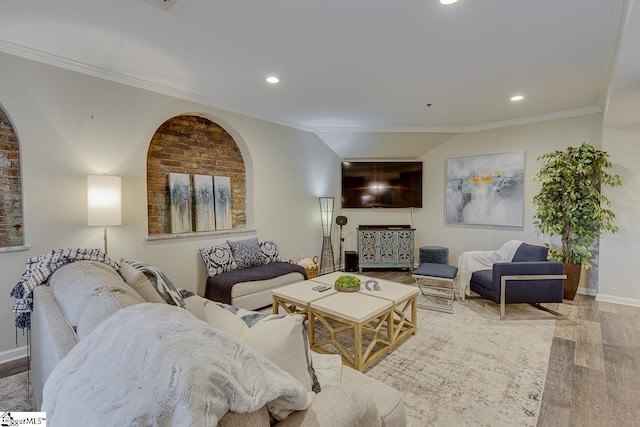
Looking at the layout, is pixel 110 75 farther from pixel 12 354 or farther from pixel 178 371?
A: pixel 178 371

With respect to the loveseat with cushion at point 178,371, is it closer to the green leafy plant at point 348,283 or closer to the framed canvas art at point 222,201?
the green leafy plant at point 348,283

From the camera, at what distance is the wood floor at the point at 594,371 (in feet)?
6.15

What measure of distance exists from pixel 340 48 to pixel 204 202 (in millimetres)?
2593

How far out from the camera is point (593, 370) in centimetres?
235

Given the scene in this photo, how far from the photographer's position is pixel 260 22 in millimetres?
2197

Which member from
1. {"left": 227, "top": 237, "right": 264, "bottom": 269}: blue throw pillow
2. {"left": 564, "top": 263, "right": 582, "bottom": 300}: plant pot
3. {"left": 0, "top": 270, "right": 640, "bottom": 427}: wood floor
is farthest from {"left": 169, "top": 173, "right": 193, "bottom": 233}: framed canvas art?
{"left": 564, "top": 263, "right": 582, "bottom": 300}: plant pot

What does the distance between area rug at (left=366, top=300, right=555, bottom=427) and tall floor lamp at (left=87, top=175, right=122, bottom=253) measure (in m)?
2.64

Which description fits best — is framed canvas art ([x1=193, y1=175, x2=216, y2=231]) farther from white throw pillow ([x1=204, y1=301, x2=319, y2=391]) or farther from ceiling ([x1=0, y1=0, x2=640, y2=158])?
Answer: white throw pillow ([x1=204, y1=301, x2=319, y2=391])

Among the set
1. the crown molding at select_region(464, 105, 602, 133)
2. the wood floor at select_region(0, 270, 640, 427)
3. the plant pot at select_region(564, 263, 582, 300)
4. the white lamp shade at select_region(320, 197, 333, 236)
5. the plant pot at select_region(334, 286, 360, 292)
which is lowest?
the wood floor at select_region(0, 270, 640, 427)

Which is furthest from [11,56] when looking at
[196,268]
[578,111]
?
[578,111]

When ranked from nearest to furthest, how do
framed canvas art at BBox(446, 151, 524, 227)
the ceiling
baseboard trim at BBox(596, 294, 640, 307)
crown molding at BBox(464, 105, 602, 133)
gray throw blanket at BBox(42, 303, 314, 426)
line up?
gray throw blanket at BBox(42, 303, 314, 426), the ceiling, baseboard trim at BBox(596, 294, 640, 307), crown molding at BBox(464, 105, 602, 133), framed canvas art at BBox(446, 151, 524, 227)

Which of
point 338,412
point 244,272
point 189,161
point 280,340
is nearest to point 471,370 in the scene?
point 338,412

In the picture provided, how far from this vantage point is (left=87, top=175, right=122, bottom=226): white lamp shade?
8.92 feet

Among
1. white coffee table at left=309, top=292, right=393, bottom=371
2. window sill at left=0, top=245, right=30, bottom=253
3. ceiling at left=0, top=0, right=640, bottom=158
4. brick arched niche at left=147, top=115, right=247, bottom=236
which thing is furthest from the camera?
brick arched niche at left=147, top=115, right=247, bottom=236
